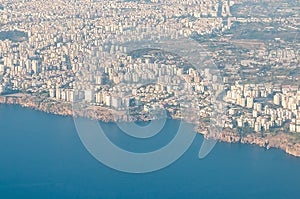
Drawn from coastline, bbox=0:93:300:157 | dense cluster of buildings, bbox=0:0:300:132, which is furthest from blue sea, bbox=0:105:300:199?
dense cluster of buildings, bbox=0:0:300:132

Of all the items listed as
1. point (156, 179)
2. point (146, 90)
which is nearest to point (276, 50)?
point (146, 90)

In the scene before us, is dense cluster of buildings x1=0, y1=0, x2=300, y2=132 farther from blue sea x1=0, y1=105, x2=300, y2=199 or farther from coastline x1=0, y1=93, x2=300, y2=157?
blue sea x1=0, y1=105, x2=300, y2=199

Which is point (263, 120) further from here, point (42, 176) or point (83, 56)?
point (83, 56)

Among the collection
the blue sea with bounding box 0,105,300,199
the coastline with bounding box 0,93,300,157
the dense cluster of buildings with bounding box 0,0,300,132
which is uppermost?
the dense cluster of buildings with bounding box 0,0,300,132

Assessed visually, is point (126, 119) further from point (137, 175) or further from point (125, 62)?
point (125, 62)

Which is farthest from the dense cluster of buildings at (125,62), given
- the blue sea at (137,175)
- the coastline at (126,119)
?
the blue sea at (137,175)

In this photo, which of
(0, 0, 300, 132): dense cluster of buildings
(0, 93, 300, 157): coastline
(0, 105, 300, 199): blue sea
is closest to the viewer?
(0, 105, 300, 199): blue sea

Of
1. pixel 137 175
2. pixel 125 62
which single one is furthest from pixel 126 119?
pixel 125 62
